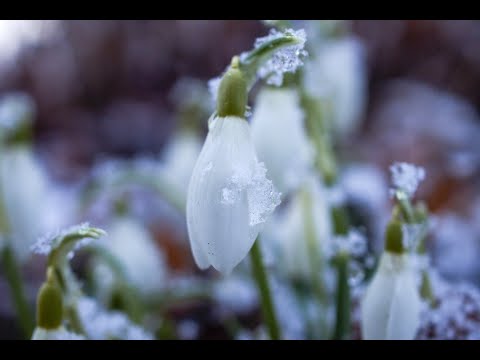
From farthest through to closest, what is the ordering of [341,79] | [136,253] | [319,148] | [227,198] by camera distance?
[341,79]
[136,253]
[319,148]
[227,198]

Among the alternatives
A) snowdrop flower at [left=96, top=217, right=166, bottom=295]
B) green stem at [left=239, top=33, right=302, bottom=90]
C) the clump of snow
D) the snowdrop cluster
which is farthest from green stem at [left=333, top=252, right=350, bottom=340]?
snowdrop flower at [left=96, top=217, right=166, bottom=295]

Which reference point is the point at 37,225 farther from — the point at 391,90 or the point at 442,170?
the point at 391,90

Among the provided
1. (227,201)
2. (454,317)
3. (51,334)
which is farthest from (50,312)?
(454,317)

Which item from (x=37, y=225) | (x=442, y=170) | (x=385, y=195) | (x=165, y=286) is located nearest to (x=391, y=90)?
(x=442, y=170)

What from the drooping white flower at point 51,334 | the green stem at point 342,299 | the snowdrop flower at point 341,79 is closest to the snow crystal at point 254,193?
the drooping white flower at point 51,334

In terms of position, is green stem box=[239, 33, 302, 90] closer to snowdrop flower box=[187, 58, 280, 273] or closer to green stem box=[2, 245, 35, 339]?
snowdrop flower box=[187, 58, 280, 273]

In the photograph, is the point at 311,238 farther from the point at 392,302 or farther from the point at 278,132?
the point at 392,302
